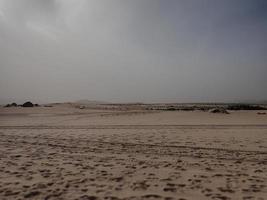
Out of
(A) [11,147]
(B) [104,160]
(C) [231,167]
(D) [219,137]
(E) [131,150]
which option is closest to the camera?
(C) [231,167]

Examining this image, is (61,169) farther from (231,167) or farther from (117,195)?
(231,167)

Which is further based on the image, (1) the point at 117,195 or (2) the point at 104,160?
(2) the point at 104,160

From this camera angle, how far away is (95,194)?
6.38 metres

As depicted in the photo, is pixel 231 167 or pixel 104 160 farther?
pixel 104 160

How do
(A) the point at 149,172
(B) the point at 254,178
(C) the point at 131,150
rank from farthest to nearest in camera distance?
(C) the point at 131,150 → (A) the point at 149,172 → (B) the point at 254,178

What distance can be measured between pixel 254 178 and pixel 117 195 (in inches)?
132

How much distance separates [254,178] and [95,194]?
3758 millimetres

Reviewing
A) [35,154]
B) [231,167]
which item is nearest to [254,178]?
[231,167]

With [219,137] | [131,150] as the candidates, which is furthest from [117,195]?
[219,137]

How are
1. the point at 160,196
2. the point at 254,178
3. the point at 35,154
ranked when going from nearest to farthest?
the point at 160,196 < the point at 254,178 < the point at 35,154

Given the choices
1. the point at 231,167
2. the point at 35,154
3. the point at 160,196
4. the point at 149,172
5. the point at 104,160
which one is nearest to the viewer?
the point at 160,196

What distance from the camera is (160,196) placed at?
623cm

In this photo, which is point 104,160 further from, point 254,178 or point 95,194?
point 254,178

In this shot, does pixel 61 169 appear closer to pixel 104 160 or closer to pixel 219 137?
pixel 104 160
